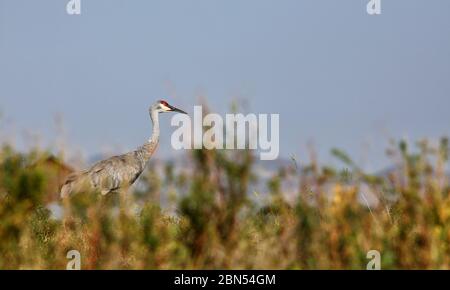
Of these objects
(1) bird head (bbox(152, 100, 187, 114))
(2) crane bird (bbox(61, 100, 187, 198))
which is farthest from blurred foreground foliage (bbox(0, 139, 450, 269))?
(1) bird head (bbox(152, 100, 187, 114))

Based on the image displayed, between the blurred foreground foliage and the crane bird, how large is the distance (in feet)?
21.4

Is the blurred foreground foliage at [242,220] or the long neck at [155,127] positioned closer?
the blurred foreground foliage at [242,220]

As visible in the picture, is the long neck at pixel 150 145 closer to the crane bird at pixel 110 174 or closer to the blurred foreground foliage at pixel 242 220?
the crane bird at pixel 110 174

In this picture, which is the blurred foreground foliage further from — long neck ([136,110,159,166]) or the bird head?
the bird head

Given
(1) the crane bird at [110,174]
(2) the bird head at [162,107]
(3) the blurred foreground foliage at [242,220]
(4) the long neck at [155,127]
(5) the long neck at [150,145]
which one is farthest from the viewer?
(2) the bird head at [162,107]

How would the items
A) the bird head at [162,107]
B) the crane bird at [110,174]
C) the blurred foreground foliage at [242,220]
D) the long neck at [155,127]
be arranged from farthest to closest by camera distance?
the bird head at [162,107]
the long neck at [155,127]
the crane bird at [110,174]
the blurred foreground foliage at [242,220]

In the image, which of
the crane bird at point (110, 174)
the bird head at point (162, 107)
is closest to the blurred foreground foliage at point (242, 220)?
the crane bird at point (110, 174)

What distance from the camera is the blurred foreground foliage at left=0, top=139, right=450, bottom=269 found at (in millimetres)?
6785

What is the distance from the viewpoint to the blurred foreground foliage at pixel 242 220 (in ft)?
22.3

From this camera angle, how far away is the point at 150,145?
1795 centimetres

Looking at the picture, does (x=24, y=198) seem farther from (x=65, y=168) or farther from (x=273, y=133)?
(x=65, y=168)

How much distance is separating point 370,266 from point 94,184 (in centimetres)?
972

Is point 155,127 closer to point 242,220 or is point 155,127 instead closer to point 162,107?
point 162,107

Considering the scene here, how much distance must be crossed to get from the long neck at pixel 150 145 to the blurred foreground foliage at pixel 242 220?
355 inches
